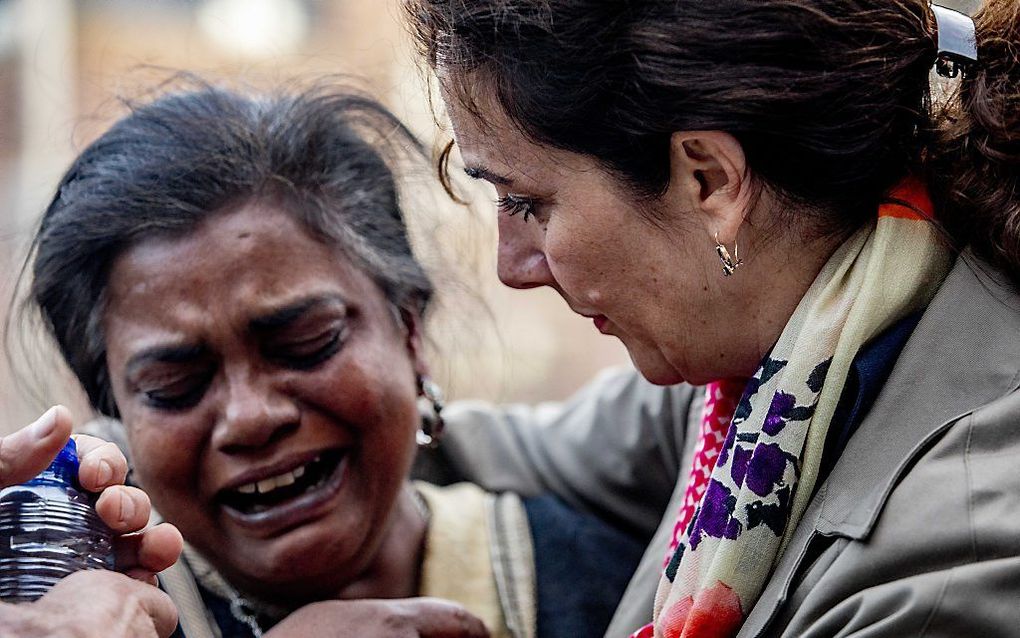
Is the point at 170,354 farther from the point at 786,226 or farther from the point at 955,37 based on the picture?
the point at 955,37

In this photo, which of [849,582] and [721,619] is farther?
[721,619]

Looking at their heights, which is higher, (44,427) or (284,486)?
(44,427)

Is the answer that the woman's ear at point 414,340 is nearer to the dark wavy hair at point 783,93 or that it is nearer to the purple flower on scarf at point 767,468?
the dark wavy hair at point 783,93

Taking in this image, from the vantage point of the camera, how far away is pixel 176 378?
7.80 ft

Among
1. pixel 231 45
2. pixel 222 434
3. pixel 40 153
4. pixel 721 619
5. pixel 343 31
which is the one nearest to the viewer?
pixel 721 619

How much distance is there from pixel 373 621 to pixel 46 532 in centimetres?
74

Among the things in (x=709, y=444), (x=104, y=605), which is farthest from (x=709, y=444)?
(x=104, y=605)

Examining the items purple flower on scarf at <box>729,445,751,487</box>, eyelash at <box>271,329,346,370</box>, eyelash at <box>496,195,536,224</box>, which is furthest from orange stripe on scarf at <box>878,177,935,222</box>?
eyelash at <box>271,329,346,370</box>

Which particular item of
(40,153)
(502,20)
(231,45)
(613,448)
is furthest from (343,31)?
(502,20)

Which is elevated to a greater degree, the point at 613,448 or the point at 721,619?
the point at 721,619

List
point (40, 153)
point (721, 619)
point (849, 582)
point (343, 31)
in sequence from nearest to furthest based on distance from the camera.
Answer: point (849, 582), point (721, 619), point (40, 153), point (343, 31)

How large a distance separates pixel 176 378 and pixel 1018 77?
1.58 meters

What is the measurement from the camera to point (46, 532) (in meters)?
1.73

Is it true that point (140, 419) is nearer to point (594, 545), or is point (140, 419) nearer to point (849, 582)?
point (594, 545)
